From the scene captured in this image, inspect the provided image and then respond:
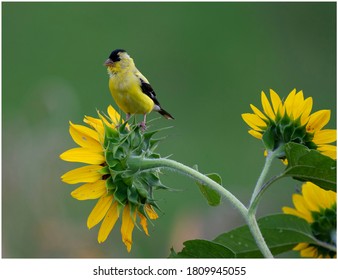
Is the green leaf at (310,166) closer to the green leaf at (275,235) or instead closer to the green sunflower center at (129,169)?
the green leaf at (275,235)

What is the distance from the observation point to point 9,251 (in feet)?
14.2

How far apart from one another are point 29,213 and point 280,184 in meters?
2.76

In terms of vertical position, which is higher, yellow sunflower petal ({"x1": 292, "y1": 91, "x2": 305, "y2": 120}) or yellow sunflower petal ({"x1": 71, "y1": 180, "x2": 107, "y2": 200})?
yellow sunflower petal ({"x1": 292, "y1": 91, "x2": 305, "y2": 120})

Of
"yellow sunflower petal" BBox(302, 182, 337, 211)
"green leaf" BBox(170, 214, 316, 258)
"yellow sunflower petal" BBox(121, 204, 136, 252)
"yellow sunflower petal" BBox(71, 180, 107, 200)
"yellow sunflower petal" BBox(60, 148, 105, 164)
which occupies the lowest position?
"green leaf" BBox(170, 214, 316, 258)

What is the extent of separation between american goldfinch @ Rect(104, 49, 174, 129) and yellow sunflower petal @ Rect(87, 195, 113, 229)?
2.55 feet

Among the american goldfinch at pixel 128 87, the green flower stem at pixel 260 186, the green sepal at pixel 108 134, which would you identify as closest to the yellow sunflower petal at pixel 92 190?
the green sepal at pixel 108 134

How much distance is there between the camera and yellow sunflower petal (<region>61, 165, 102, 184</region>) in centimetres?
190

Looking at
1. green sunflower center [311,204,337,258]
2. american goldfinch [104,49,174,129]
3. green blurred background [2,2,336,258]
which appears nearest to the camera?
green sunflower center [311,204,337,258]

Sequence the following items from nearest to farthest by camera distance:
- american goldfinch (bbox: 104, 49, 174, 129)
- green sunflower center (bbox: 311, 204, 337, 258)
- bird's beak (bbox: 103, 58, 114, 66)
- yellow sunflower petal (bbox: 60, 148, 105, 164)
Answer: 1. yellow sunflower petal (bbox: 60, 148, 105, 164)
2. green sunflower center (bbox: 311, 204, 337, 258)
3. bird's beak (bbox: 103, 58, 114, 66)
4. american goldfinch (bbox: 104, 49, 174, 129)

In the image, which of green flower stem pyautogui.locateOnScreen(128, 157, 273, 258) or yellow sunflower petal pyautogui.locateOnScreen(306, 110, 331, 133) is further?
yellow sunflower petal pyautogui.locateOnScreen(306, 110, 331, 133)

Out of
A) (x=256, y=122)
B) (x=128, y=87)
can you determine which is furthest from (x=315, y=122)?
(x=128, y=87)

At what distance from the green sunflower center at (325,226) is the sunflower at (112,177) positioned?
1.59 ft

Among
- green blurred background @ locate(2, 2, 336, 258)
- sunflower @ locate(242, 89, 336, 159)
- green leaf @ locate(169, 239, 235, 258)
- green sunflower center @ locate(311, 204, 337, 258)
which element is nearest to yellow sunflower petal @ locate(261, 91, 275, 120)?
sunflower @ locate(242, 89, 336, 159)

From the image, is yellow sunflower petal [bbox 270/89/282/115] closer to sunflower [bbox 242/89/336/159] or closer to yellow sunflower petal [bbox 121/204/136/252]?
sunflower [bbox 242/89/336/159]
